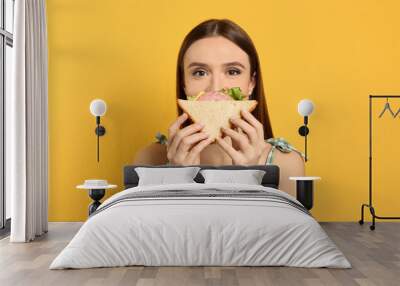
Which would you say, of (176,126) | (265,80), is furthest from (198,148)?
(265,80)

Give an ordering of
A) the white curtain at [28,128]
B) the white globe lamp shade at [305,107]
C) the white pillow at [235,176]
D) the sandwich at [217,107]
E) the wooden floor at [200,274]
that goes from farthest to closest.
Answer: the white globe lamp shade at [305,107], the sandwich at [217,107], the white pillow at [235,176], the white curtain at [28,128], the wooden floor at [200,274]

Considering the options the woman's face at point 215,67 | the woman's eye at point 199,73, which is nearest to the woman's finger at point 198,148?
the woman's face at point 215,67

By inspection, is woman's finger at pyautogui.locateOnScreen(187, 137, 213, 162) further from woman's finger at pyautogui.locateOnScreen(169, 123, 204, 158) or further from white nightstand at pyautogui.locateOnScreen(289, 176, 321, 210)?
white nightstand at pyautogui.locateOnScreen(289, 176, 321, 210)

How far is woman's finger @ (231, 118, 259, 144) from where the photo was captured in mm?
6863

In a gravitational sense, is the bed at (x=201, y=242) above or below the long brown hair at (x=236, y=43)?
below

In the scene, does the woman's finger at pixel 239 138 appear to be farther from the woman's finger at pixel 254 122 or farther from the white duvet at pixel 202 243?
the white duvet at pixel 202 243

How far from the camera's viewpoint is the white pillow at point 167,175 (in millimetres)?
6297

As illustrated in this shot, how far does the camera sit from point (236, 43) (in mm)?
7137

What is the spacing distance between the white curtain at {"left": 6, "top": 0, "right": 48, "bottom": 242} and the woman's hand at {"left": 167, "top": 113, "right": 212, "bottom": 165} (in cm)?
145

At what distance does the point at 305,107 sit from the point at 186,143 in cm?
147

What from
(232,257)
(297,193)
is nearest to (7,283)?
(232,257)

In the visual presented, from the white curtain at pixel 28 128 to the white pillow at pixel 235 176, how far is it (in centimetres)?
182

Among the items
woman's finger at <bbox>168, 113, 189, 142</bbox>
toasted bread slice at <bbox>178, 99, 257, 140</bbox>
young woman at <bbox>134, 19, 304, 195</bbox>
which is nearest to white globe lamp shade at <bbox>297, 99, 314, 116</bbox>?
young woman at <bbox>134, 19, 304, 195</bbox>

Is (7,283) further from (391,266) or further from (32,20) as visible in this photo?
(32,20)
